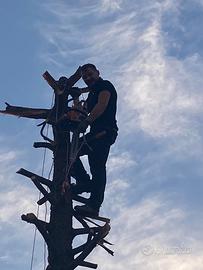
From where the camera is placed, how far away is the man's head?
8828 mm

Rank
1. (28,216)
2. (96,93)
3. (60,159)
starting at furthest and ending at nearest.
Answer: (96,93) < (60,159) < (28,216)

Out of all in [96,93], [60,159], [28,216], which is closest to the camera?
[28,216]

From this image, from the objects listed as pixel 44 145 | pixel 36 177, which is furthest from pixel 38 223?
pixel 44 145

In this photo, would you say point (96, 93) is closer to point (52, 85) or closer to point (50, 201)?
point (52, 85)

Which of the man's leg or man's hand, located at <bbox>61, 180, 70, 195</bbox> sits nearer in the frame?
man's hand, located at <bbox>61, 180, 70, 195</bbox>

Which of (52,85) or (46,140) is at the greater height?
(52,85)

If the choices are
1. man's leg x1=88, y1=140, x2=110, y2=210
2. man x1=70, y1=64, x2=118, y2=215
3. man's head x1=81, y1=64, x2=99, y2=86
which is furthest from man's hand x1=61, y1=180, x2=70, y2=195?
man's head x1=81, y1=64, x2=99, y2=86

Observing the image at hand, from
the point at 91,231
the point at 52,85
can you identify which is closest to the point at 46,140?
the point at 52,85

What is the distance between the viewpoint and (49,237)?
23.6 ft

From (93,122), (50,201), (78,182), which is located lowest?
(50,201)

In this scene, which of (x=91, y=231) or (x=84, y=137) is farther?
(x=84, y=137)

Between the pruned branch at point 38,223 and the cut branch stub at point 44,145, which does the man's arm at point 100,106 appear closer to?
the cut branch stub at point 44,145

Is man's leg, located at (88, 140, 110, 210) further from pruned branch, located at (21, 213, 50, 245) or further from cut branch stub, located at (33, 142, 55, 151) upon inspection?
pruned branch, located at (21, 213, 50, 245)

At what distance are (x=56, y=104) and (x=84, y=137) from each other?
0.78 metres
